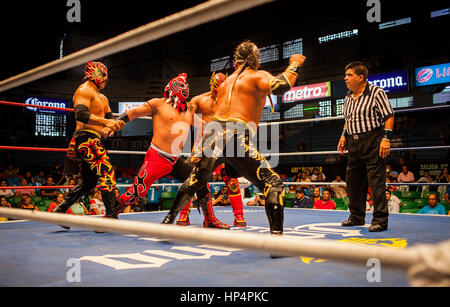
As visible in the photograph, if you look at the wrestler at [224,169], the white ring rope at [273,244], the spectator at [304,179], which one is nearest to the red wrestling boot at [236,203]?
the wrestler at [224,169]

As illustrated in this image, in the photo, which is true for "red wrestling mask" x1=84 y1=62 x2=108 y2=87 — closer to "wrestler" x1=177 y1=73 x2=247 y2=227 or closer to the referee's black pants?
"wrestler" x1=177 y1=73 x2=247 y2=227

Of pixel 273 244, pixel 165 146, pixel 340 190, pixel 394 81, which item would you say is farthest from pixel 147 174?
pixel 394 81

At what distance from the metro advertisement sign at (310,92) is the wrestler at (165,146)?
29.6 feet

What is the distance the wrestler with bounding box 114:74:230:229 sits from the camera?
2.57m

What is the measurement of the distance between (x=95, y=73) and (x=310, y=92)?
9.59 meters

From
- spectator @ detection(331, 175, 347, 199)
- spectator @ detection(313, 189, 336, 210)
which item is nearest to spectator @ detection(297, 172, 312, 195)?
spectator @ detection(331, 175, 347, 199)

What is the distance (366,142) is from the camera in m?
2.57

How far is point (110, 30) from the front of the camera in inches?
547

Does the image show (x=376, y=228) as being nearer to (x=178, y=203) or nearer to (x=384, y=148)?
(x=384, y=148)

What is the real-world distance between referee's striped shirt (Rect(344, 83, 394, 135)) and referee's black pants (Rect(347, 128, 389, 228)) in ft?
0.17

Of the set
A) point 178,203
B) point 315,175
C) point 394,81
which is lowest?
point 178,203

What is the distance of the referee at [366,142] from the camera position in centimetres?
249
